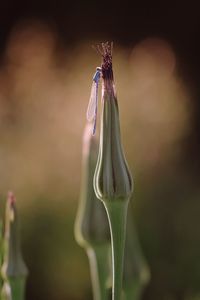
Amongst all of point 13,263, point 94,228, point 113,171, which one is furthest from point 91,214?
point 113,171

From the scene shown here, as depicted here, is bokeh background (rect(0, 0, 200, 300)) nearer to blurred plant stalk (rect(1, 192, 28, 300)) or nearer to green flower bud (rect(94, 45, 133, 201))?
blurred plant stalk (rect(1, 192, 28, 300))

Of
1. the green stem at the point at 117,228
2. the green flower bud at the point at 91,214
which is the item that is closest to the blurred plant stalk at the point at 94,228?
the green flower bud at the point at 91,214

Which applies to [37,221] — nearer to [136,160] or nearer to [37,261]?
[37,261]

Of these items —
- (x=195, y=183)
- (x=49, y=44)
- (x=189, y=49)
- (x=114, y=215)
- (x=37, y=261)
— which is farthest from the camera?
(x=189, y=49)

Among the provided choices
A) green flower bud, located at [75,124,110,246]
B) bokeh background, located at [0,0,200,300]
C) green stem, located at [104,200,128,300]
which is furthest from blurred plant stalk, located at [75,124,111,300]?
bokeh background, located at [0,0,200,300]

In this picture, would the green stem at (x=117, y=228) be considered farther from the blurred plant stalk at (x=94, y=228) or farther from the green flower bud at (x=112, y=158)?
the blurred plant stalk at (x=94, y=228)

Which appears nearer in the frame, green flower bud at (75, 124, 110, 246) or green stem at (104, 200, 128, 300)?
green stem at (104, 200, 128, 300)

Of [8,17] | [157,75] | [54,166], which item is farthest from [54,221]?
[8,17]
